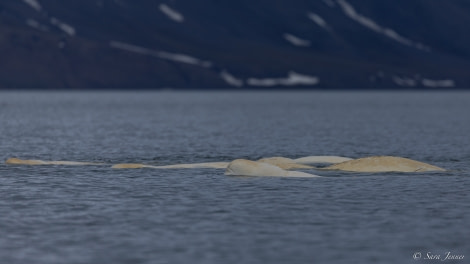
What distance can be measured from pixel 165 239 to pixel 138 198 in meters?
10.8

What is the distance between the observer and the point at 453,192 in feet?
152

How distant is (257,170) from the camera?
53750mm

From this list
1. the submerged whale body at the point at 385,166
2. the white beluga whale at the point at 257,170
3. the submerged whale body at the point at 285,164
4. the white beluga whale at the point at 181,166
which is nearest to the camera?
the white beluga whale at the point at 257,170

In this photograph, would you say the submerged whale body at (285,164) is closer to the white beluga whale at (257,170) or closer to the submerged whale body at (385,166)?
the submerged whale body at (385,166)

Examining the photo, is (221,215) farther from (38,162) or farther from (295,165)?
(38,162)

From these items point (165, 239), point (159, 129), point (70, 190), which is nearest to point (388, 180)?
point (70, 190)

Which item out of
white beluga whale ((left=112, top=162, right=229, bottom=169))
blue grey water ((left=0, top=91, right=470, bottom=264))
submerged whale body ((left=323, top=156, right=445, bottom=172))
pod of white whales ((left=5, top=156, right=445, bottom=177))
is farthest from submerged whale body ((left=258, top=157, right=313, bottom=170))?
blue grey water ((left=0, top=91, right=470, bottom=264))

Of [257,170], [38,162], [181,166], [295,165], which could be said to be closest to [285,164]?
[295,165]

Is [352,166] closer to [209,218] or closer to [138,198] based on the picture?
[138,198]

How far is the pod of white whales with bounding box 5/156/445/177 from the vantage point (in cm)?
5388

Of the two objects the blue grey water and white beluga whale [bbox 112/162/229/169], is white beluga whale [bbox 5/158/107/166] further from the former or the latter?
white beluga whale [bbox 112/162/229/169]

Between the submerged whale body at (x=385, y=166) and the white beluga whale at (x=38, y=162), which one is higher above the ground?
the submerged whale body at (x=385, y=166)

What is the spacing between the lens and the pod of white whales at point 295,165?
177 feet

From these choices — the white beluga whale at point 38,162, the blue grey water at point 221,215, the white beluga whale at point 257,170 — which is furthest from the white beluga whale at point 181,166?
the white beluga whale at point 257,170
